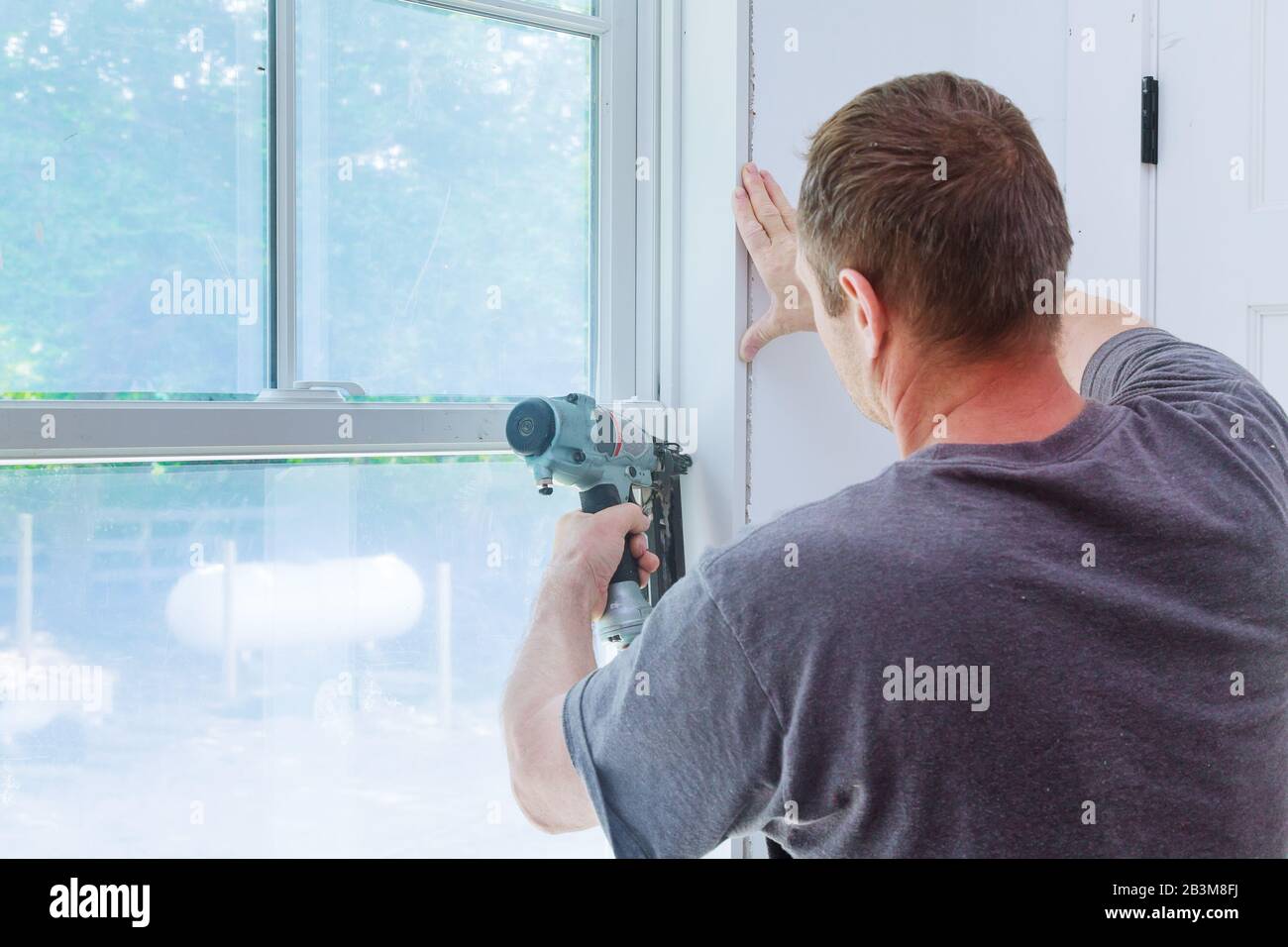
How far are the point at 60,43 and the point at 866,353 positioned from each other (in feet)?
2.73

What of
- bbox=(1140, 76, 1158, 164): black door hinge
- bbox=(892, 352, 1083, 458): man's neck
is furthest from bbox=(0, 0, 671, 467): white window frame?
bbox=(1140, 76, 1158, 164): black door hinge

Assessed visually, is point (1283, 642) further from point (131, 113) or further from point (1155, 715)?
point (131, 113)

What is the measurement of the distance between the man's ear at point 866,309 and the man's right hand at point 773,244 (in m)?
0.27

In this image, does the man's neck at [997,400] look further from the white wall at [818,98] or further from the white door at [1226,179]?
the white door at [1226,179]

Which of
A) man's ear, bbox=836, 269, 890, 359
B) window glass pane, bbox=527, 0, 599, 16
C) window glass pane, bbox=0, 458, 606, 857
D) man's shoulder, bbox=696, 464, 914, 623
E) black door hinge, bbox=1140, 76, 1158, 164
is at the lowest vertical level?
window glass pane, bbox=0, 458, 606, 857

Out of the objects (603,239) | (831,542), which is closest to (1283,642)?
(831,542)

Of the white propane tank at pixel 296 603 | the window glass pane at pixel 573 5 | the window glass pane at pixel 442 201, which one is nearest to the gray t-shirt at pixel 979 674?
the white propane tank at pixel 296 603

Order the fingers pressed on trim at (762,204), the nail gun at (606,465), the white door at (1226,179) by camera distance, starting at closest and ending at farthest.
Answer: the nail gun at (606,465) → the fingers pressed on trim at (762,204) → the white door at (1226,179)

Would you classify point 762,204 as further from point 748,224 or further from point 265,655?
point 265,655

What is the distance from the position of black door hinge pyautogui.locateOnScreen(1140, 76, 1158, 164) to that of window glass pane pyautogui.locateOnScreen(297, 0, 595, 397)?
91cm

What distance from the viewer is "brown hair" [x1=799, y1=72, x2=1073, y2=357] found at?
80 centimetres

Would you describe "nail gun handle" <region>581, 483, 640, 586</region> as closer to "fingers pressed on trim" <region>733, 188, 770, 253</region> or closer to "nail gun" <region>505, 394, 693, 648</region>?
"nail gun" <region>505, 394, 693, 648</region>

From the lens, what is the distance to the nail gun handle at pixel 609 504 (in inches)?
43.5

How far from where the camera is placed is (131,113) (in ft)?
3.19
